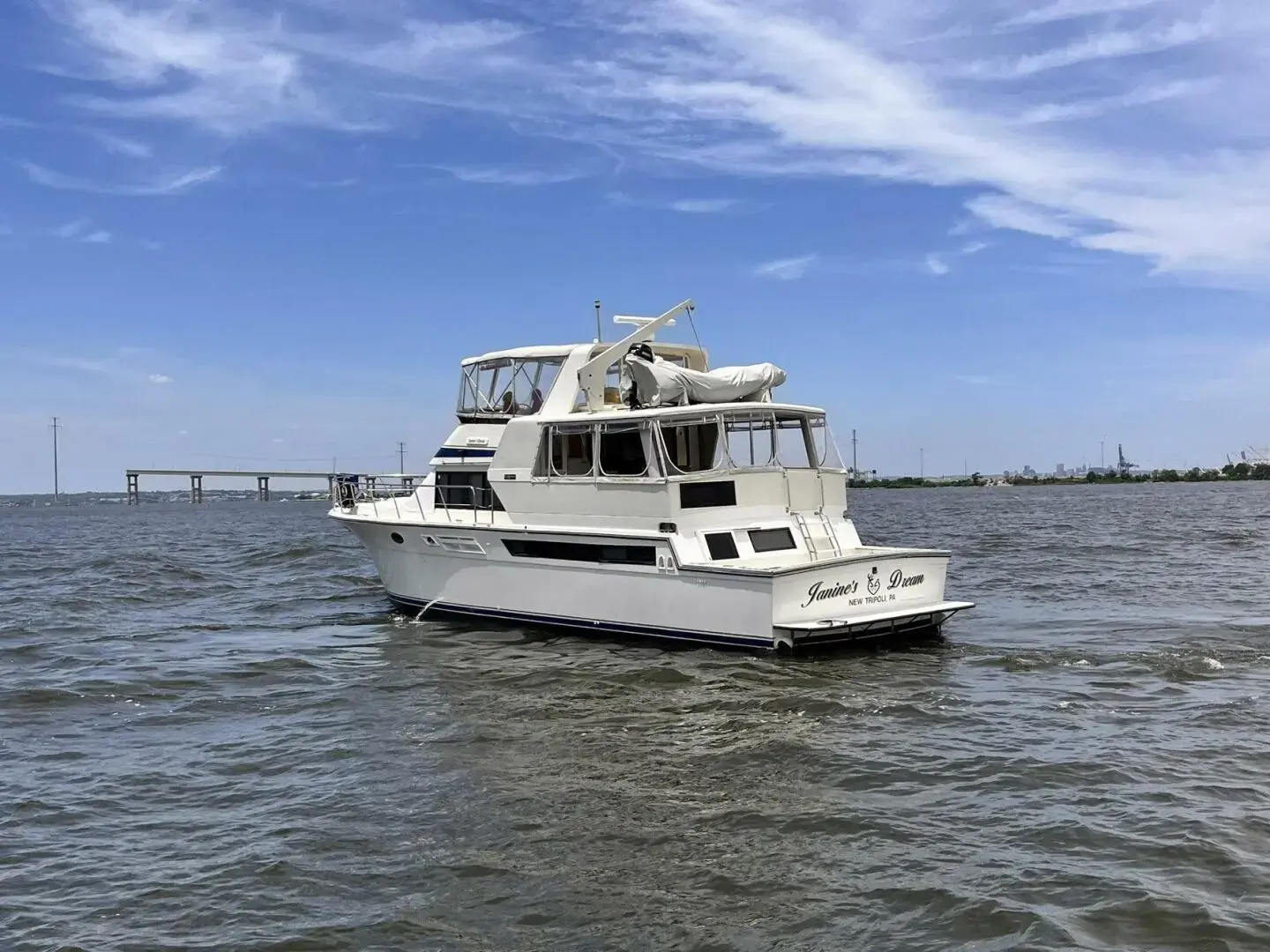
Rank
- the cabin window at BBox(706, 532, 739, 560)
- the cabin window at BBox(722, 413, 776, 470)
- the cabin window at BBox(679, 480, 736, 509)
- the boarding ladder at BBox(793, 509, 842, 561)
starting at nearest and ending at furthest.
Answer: the cabin window at BBox(706, 532, 739, 560) → the cabin window at BBox(679, 480, 736, 509) → the boarding ladder at BBox(793, 509, 842, 561) → the cabin window at BBox(722, 413, 776, 470)

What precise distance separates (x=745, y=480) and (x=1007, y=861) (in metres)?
8.96

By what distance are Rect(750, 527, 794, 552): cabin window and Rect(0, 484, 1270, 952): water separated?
1.96m

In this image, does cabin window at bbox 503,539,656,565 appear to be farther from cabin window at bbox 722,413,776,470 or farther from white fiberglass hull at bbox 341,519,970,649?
cabin window at bbox 722,413,776,470

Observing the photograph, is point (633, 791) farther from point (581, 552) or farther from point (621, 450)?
point (621, 450)

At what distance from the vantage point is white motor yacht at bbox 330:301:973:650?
14492 mm

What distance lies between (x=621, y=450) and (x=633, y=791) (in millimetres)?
8158

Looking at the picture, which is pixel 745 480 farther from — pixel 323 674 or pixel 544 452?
pixel 323 674

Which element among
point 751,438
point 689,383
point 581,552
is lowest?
point 581,552

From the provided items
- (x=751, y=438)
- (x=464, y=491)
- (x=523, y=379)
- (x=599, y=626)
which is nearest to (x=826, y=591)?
(x=751, y=438)

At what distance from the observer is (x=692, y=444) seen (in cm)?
1694

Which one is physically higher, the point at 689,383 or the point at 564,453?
the point at 689,383

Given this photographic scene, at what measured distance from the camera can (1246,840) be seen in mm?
7395

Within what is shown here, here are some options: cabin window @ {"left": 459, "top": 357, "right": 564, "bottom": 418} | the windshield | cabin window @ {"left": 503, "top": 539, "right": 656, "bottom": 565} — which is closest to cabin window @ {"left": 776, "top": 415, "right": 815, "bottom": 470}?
the windshield

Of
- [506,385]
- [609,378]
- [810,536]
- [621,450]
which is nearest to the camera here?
[810,536]
